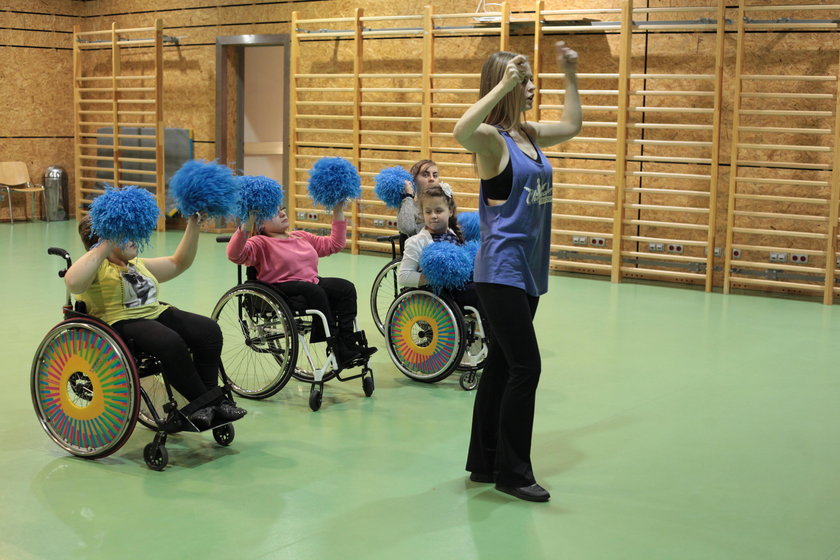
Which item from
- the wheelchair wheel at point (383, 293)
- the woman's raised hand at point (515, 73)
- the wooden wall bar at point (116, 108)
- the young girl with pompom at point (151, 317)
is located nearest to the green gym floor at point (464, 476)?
the young girl with pompom at point (151, 317)

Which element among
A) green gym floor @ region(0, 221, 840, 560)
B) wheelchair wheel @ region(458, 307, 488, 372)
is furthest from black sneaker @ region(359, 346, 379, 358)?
wheelchair wheel @ region(458, 307, 488, 372)

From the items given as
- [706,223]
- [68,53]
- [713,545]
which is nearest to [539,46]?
[706,223]

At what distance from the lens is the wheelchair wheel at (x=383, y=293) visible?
5101 mm

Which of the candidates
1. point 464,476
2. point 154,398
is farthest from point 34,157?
point 464,476

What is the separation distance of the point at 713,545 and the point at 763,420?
1.43 m

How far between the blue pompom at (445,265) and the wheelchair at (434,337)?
0.32ft

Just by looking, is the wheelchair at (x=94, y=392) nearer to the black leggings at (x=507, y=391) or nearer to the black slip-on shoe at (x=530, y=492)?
the black leggings at (x=507, y=391)

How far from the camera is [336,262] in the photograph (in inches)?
336

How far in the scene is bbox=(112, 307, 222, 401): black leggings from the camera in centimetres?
330

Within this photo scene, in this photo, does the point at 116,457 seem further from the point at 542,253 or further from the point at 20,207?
the point at 20,207

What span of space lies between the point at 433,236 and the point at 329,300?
60cm

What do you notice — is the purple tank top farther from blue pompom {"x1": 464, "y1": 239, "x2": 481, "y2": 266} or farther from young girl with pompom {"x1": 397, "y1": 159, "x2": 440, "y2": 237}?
young girl with pompom {"x1": 397, "y1": 159, "x2": 440, "y2": 237}

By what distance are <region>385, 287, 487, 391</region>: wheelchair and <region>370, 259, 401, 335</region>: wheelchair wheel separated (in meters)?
0.25

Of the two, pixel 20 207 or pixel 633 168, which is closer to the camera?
pixel 633 168
